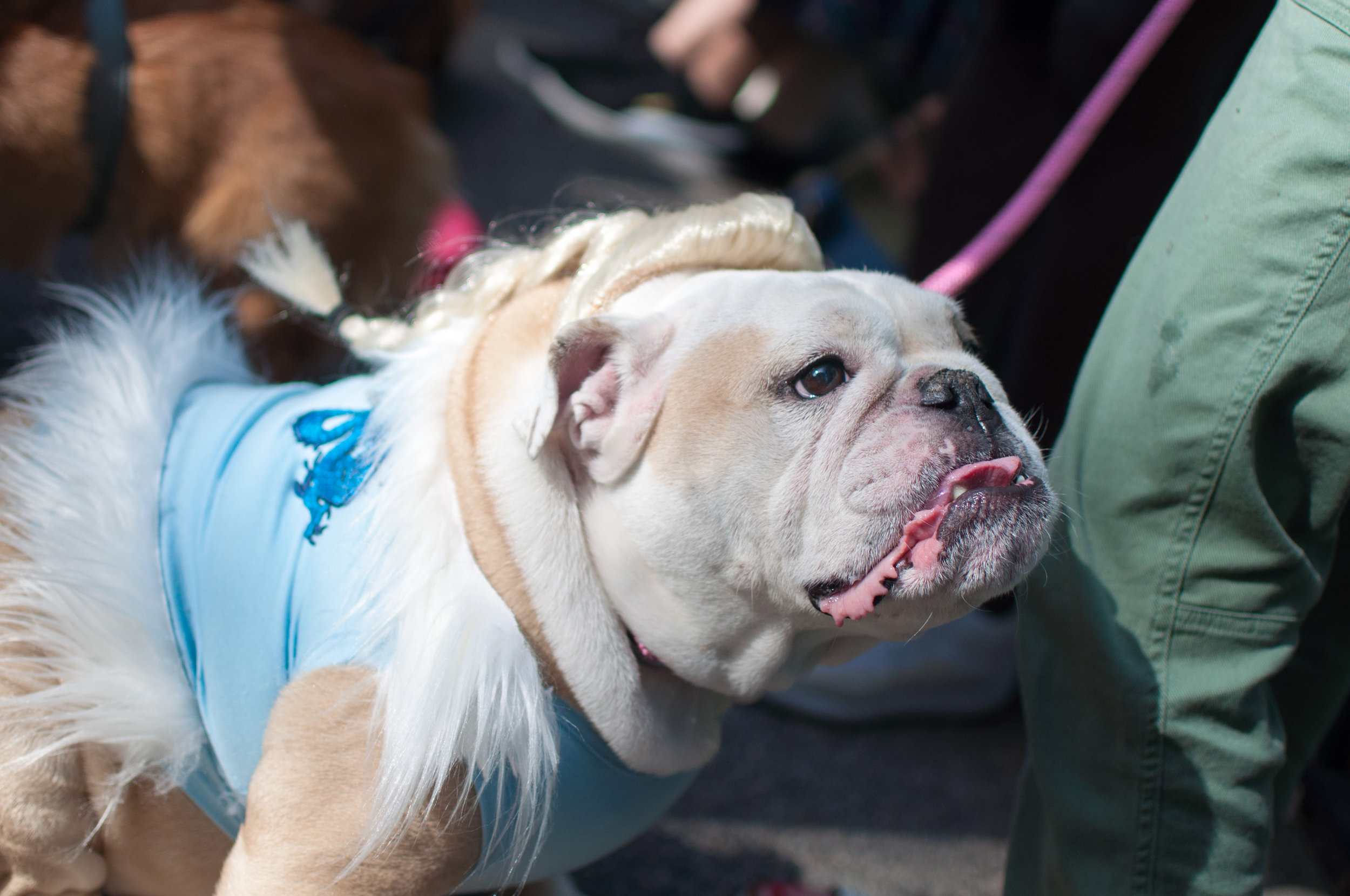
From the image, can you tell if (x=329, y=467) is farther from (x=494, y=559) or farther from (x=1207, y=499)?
(x=1207, y=499)

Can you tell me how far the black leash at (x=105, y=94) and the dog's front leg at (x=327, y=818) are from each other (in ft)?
5.78

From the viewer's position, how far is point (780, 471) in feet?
3.45

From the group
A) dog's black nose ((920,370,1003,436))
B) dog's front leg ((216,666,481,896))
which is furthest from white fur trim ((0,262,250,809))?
dog's black nose ((920,370,1003,436))

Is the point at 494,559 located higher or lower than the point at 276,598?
higher

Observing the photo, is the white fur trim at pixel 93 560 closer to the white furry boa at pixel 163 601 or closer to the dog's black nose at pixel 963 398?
the white furry boa at pixel 163 601

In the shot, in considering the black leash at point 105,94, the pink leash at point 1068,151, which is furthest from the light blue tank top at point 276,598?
the black leash at point 105,94

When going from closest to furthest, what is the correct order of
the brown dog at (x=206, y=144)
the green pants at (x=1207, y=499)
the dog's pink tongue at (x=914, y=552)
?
the dog's pink tongue at (x=914, y=552), the green pants at (x=1207, y=499), the brown dog at (x=206, y=144)

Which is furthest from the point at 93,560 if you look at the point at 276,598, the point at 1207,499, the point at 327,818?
the point at 1207,499

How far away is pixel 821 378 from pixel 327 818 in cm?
73

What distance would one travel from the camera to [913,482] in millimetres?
1010

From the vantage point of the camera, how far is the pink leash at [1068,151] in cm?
146

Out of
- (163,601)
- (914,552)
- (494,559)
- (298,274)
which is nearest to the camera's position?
(914,552)

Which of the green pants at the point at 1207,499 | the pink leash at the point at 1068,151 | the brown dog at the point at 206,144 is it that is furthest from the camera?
the brown dog at the point at 206,144

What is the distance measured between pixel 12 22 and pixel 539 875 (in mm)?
2335
